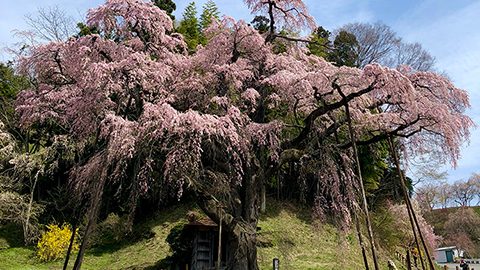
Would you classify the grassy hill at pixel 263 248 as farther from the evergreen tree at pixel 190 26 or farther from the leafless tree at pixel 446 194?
the leafless tree at pixel 446 194

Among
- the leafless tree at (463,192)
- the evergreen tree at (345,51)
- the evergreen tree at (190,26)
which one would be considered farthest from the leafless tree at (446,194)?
the evergreen tree at (190,26)

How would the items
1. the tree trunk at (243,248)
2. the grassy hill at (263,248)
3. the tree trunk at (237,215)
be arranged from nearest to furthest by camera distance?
the tree trunk at (237,215), the tree trunk at (243,248), the grassy hill at (263,248)

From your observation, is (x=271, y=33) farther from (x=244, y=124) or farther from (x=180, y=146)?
(x=180, y=146)

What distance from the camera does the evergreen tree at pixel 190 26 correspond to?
16.8 m

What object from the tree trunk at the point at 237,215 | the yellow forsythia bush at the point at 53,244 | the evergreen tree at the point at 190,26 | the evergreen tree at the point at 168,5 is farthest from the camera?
the evergreen tree at the point at 168,5

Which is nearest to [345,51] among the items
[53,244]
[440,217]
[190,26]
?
[190,26]

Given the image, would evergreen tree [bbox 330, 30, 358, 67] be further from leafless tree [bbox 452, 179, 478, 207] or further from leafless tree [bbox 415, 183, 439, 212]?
leafless tree [bbox 452, 179, 478, 207]

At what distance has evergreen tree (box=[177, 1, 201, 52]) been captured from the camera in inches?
663

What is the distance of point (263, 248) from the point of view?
13906 mm

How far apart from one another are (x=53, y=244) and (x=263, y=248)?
7126 millimetres

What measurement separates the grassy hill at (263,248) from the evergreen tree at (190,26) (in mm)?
7171

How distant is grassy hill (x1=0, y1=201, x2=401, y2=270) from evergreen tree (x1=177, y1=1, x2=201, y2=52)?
7.17 metres

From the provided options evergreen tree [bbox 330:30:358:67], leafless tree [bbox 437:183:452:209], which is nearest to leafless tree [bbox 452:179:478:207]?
leafless tree [bbox 437:183:452:209]

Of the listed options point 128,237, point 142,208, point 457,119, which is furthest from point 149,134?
point 142,208
